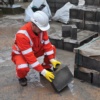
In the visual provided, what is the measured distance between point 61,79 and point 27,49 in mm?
725

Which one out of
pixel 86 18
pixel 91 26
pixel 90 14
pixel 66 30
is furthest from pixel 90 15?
pixel 66 30

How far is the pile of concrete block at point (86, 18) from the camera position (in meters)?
4.43

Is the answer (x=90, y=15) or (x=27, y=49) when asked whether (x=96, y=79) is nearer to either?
(x=27, y=49)

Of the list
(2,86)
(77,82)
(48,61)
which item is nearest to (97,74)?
(77,82)

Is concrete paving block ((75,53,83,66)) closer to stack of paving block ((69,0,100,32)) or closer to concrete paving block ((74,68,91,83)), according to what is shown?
concrete paving block ((74,68,91,83))

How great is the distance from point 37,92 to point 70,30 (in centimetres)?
219

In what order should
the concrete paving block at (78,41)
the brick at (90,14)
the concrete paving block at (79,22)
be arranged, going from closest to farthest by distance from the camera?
1. the concrete paving block at (78,41)
2. the brick at (90,14)
3. the concrete paving block at (79,22)

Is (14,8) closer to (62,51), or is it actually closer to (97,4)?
(97,4)

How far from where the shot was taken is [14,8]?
31.3ft

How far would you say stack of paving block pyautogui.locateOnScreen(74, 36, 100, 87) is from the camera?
93.9 inches

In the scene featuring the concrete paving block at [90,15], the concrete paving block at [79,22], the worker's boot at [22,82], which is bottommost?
the worker's boot at [22,82]

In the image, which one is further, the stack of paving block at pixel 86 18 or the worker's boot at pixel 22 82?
the stack of paving block at pixel 86 18

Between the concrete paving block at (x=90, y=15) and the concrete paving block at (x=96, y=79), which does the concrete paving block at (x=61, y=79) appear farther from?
the concrete paving block at (x=90, y=15)

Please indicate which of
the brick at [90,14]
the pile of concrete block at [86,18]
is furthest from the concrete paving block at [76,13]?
the brick at [90,14]
